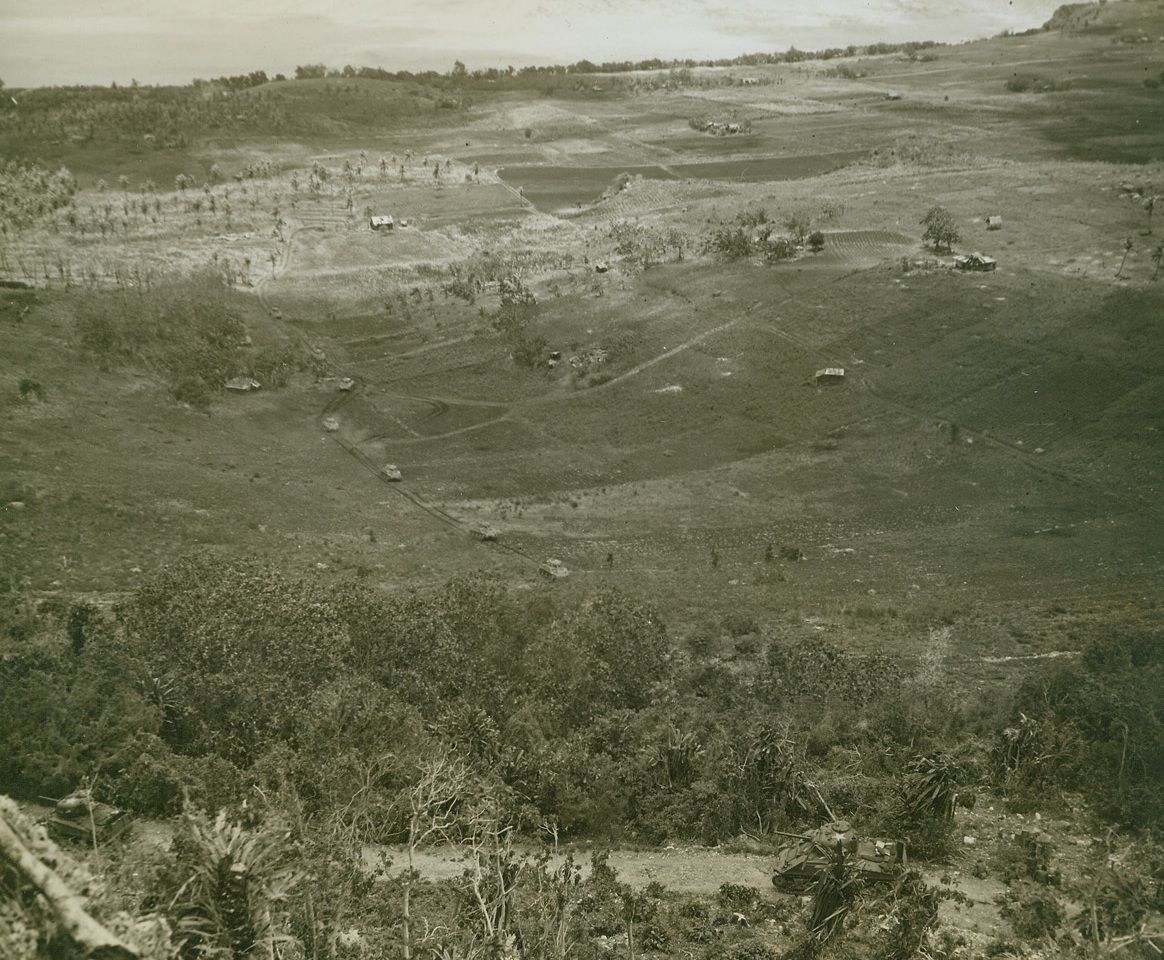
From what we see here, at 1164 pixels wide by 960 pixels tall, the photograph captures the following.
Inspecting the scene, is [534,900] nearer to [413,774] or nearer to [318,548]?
[413,774]

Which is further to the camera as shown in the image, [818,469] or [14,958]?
[818,469]

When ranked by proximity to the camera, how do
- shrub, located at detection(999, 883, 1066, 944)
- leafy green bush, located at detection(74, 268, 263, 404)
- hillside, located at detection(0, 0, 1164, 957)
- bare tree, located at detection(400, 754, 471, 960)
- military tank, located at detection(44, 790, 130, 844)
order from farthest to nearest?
leafy green bush, located at detection(74, 268, 263, 404)
hillside, located at detection(0, 0, 1164, 957)
bare tree, located at detection(400, 754, 471, 960)
military tank, located at detection(44, 790, 130, 844)
shrub, located at detection(999, 883, 1066, 944)

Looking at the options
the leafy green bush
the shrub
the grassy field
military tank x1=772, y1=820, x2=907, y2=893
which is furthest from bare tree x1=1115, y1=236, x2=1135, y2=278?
the leafy green bush

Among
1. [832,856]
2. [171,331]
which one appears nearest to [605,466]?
[171,331]

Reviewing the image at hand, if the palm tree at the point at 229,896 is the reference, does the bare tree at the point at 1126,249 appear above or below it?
above

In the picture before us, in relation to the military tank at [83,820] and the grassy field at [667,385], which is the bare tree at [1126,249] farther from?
the military tank at [83,820]

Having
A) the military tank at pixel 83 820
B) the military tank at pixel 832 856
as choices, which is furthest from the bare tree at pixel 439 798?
the military tank at pixel 832 856

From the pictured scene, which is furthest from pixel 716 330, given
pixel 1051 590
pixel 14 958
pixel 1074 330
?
pixel 14 958

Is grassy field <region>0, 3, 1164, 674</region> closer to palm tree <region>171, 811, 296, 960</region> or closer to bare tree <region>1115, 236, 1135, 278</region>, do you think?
bare tree <region>1115, 236, 1135, 278</region>
